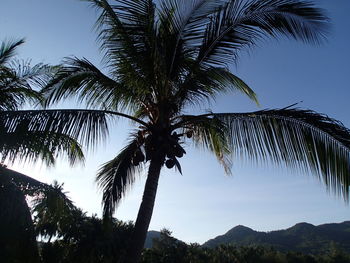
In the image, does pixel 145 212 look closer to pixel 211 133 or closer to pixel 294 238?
pixel 211 133

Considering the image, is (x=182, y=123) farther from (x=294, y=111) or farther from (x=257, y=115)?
(x=294, y=111)

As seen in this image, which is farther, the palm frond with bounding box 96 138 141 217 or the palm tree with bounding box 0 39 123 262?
the palm frond with bounding box 96 138 141 217

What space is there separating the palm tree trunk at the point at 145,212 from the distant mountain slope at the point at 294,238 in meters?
142

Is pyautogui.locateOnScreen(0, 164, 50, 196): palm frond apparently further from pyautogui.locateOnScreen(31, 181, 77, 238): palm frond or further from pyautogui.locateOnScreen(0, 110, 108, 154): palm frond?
pyautogui.locateOnScreen(0, 110, 108, 154): palm frond

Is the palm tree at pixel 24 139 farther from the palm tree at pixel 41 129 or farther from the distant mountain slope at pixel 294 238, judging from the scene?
the distant mountain slope at pixel 294 238

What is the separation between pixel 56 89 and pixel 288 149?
4941 mm

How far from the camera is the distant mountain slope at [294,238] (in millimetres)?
140375

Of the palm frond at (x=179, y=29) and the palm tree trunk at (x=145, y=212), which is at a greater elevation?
the palm frond at (x=179, y=29)

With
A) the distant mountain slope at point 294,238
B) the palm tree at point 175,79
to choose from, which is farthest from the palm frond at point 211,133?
the distant mountain slope at point 294,238

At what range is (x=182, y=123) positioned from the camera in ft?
22.5

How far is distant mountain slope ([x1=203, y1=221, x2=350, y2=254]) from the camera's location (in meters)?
140

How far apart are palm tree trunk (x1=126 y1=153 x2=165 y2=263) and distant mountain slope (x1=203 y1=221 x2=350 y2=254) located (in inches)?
5607

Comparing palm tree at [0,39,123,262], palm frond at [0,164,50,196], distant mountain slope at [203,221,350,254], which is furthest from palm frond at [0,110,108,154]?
distant mountain slope at [203,221,350,254]

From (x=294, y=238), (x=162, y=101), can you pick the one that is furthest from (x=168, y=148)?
(x=294, y=238)
